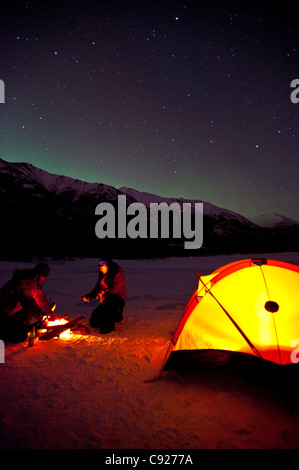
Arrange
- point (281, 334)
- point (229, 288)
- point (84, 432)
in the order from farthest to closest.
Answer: point (229, 288), point (281, 334), point (84, 432)

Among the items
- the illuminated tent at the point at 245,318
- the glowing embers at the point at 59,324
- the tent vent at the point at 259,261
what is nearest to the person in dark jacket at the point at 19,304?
the glowing embers at the point at 59,324

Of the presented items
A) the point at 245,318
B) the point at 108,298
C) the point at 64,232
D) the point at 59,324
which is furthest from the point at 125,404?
the point at 64,232

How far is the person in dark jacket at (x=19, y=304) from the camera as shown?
4.55 meters

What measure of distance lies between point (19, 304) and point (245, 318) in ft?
12.7

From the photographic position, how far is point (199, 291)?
430 cm

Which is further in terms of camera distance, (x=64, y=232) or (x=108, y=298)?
(x=64, y=232)

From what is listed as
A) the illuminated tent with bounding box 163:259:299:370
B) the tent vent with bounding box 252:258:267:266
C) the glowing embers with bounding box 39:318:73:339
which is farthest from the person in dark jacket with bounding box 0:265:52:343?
the tent vent with bounding box 252:258:267:266

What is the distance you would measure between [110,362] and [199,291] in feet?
6.03

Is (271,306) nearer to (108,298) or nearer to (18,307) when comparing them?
(108,298)

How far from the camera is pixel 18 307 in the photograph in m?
4.68

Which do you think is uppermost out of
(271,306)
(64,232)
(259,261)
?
(64,232)
